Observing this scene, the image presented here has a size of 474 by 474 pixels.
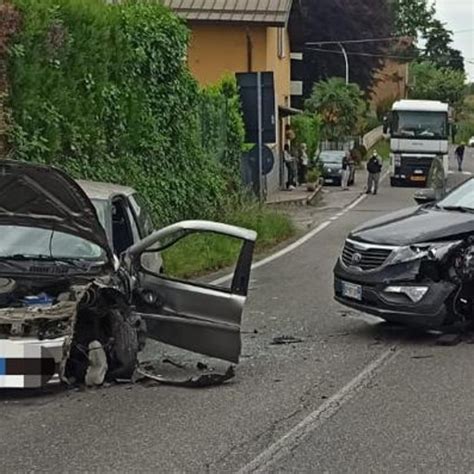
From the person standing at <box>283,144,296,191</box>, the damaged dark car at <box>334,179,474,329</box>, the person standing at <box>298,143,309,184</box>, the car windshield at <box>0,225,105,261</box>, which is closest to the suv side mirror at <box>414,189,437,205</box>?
the damaged dark car at <box>334,179,474,329</box>

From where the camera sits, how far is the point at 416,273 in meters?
9.97

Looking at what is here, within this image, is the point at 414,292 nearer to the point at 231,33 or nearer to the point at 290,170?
the point at 231,33

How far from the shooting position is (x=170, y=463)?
6.19 metres

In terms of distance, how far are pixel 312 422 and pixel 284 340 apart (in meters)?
3.07

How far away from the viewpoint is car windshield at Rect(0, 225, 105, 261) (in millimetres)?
Answer: 8367

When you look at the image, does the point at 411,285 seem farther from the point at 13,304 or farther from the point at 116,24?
the point at 116,24

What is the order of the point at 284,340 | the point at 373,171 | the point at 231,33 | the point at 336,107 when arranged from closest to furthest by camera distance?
the point at 284,340
the point at 231,33
the point at 373,171
the point at 336,107

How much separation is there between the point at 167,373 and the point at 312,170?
35098mm

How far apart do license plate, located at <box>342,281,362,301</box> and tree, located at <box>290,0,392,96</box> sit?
58.5 meters

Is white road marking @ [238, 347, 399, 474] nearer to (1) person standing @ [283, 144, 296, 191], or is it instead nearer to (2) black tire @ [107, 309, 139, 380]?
(2) black tire @ [107, 309, 139, 380]

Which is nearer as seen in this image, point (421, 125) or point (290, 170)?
point (290, 170)

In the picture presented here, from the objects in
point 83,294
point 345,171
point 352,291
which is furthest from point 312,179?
point 83,294

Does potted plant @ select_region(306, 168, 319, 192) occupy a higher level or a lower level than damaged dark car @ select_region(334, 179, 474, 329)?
lower

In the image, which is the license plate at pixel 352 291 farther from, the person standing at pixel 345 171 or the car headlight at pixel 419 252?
the person standing at pixel 345 171
